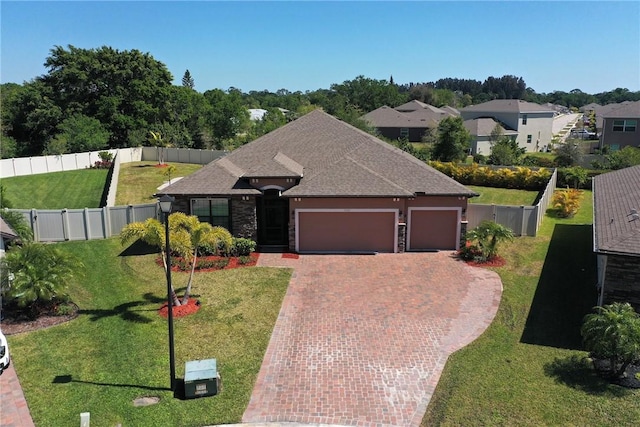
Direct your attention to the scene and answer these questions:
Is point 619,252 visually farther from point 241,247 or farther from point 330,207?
point 241,247

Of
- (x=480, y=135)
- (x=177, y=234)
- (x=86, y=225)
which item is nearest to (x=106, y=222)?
(x=86, y=225)

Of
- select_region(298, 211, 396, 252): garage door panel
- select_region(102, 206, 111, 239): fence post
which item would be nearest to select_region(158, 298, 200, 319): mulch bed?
select_region(298, 211, 396, 252): garage door panel

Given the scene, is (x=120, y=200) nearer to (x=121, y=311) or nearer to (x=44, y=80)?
(x=121, y=311)

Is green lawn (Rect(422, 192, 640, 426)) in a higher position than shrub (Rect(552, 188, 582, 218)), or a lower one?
lower

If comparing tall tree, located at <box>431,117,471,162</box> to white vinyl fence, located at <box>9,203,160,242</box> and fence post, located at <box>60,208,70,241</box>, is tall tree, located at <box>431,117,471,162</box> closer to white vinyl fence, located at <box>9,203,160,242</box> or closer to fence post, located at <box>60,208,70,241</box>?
white vinyl fence, located at <box>9,203,160,242</box>

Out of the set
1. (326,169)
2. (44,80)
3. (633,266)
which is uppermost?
(44,80)

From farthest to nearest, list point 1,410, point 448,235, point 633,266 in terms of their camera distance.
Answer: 1. point 448,235
2. point 633,266
3. point 1,410

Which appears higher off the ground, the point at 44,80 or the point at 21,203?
the point at 44,80

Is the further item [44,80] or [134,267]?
[44,80]

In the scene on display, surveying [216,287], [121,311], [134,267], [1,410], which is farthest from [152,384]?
[134,267]
